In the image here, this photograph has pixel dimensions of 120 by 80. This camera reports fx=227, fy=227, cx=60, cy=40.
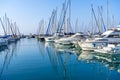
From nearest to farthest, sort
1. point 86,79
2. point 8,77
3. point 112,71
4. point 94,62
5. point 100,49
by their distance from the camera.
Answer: point 86,79
point 8,77
point 112,71
point 94,62
point 100,49

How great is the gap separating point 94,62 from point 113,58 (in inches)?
106

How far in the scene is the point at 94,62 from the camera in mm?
24156

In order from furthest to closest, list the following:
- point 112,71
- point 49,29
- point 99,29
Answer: point 49,29
point 99,29
point 112,71

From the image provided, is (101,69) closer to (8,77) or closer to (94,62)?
(94,62)

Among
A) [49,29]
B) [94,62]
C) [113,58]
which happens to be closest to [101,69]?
[94,62]

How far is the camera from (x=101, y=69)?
2066 cm

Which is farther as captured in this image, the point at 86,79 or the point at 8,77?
the point at 8,77

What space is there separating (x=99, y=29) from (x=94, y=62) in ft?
106

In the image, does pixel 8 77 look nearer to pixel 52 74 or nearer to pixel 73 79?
pixel 52 74

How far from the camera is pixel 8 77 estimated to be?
18016 mm

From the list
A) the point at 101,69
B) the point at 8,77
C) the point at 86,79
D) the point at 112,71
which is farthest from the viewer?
the point at 101,69

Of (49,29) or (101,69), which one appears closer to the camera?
(101,69)

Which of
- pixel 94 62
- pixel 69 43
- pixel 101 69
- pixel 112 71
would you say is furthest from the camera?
pixel 69 43

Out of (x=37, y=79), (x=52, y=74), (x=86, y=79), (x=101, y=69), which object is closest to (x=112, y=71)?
(x=101, y=69)
